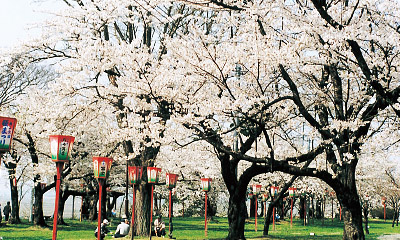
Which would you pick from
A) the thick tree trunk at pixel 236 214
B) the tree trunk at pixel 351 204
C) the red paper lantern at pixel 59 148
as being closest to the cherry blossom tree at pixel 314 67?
the tree trunk at pixel 351 204

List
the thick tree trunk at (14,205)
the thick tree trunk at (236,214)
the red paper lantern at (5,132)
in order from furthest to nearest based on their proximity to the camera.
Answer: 1. the thick tree trunk at (14,205)
2. the thick tree trunk at (236,214)
3. the red paper lantern at (5,132)

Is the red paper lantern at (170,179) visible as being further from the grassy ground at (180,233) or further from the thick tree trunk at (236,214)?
the thick tree trunk at (236,214)

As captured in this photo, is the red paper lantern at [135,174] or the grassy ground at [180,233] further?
the grassy ground at [180,233]

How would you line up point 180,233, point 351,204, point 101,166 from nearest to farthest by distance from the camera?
point 351,204 < point 101,166 < point 180,233

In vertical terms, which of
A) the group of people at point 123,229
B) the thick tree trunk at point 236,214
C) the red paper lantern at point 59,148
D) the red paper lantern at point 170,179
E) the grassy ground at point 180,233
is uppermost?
the red paper lantern at point 59,148

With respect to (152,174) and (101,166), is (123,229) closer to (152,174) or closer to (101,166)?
(152,174)

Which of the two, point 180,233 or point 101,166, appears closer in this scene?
point 101,166

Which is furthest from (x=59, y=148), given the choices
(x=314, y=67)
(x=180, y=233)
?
(x=180, y=233)

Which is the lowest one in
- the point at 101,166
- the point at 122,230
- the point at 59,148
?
the point at 122,230

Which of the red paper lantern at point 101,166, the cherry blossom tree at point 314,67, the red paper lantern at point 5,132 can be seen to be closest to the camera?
the red paper lantern at point 5,132

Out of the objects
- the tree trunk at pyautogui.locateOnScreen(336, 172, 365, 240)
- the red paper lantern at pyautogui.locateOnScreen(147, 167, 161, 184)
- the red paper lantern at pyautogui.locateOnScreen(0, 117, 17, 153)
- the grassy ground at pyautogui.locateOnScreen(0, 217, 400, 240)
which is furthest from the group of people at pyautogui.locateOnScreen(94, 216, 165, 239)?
the tree trunk at pyautogui.locateOnScreen(336, 172, 365, 240)

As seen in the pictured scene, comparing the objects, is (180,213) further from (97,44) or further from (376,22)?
(376,22)

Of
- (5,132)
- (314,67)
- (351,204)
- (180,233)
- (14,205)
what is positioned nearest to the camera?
(5,132)

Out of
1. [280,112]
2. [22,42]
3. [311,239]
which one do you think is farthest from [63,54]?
[311,239]
